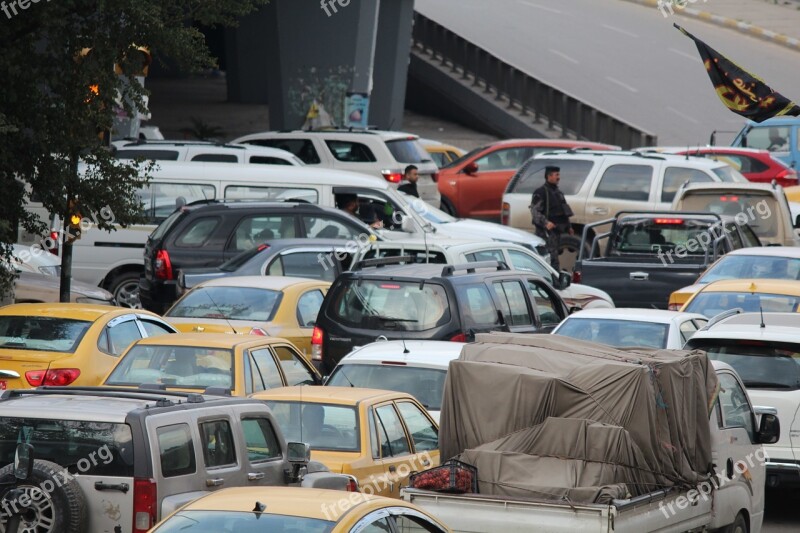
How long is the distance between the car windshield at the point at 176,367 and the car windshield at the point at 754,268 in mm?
8142

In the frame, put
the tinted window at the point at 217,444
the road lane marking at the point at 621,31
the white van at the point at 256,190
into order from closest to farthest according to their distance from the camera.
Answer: the tinted window at the point at 217,444, the white van at the point at 256,190, the road lane marking at the point at 621,31

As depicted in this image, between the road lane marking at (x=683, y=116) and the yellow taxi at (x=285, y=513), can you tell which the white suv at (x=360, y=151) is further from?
the yellow taxi at (x=285, y=513)

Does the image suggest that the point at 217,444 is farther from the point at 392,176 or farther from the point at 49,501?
the point at 392,176

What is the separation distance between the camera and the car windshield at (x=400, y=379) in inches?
483

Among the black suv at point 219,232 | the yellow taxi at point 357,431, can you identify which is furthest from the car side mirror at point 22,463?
the black suv at point 219,232

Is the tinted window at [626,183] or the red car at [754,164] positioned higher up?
the red car at [754,164]

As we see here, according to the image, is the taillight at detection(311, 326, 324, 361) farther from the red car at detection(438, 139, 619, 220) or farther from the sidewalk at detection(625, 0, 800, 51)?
the sidewalk at detection(625, 0, 800, 51)

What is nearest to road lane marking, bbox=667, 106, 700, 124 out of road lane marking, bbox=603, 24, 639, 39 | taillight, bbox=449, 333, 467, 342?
road lane marking, bbox=603, 24, 639, 39

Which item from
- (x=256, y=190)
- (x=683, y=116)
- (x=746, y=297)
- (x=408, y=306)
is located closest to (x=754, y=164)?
(x=256, y=190)

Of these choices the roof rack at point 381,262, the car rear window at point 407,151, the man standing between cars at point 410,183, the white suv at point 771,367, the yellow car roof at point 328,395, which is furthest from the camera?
the car rear window at point 407,151

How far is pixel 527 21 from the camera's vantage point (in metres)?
54.4

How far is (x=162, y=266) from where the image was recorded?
62.9ft

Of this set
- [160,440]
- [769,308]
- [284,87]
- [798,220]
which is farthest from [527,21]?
[160,440]

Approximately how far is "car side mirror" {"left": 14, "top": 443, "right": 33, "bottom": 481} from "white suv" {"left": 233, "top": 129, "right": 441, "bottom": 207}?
20.2 metres
